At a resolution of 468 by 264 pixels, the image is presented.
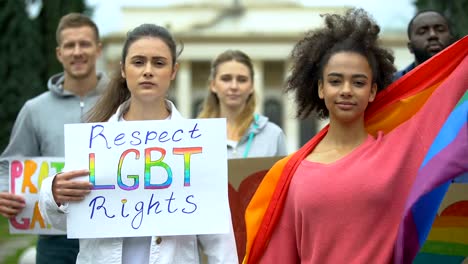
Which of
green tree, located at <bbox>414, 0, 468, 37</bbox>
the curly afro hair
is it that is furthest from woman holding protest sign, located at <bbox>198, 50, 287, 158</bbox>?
green tree, located at <bbox>414, 0, 468, 37</bbox>

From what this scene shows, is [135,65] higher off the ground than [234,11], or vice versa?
[234,11]

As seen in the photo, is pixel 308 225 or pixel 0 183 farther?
pixel 0 183

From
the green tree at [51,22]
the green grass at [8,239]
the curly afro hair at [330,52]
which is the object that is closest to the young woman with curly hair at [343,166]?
the curly afro hair at [330,52]

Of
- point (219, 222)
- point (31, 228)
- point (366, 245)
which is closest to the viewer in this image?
point (366, 245)

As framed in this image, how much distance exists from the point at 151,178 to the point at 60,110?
4.93 ft

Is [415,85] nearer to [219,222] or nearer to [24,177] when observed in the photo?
[219,222]

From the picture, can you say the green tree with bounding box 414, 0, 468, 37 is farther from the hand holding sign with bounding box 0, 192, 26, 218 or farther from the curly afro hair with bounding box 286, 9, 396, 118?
the curly afro hair with bounding box 286, 9, 396, 118

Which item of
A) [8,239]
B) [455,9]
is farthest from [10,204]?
[455,9]

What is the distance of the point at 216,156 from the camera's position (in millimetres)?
3242

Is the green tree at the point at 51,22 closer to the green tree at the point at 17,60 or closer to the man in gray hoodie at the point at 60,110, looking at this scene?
the green tree at the point at 17,60

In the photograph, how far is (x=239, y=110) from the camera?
5047 millimetres

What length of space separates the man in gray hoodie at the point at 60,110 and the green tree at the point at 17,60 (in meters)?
22.7

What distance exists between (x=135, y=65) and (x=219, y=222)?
65cm

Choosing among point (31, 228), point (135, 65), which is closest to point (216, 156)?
point (135, 65)
